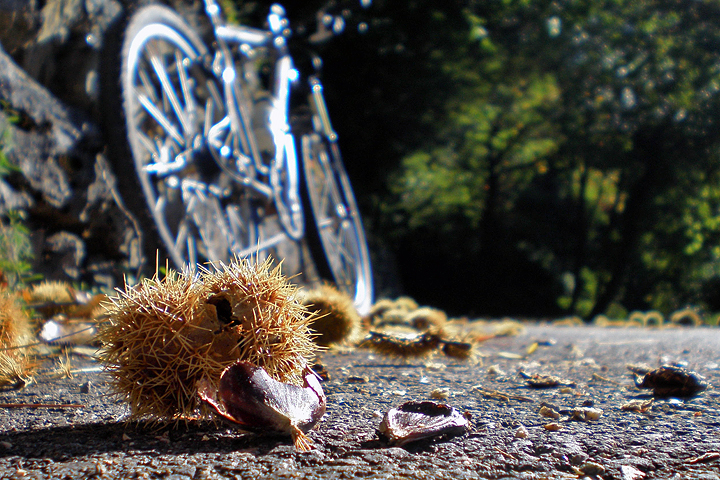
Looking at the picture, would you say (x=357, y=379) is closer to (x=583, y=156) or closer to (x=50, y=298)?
(x=50, y=298)

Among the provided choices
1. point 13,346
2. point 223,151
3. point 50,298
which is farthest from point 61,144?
point 13,346

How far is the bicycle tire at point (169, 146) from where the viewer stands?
5.63ft

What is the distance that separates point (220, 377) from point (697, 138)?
7195mm

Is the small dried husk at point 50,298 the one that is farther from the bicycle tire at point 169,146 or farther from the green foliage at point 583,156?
the green foliage at point 583,156

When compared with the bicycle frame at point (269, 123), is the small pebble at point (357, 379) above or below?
below

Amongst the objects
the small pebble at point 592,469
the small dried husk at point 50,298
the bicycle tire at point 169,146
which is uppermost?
the bicycle tire at point 169,146

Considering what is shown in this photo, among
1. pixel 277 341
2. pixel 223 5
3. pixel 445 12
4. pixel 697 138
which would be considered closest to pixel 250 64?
pixel 223 5

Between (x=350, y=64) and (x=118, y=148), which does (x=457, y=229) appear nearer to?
(x=350, y=64)

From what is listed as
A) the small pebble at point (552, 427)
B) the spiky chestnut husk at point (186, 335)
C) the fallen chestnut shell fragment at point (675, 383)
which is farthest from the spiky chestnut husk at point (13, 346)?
A: the fallen chestnut shell fragment at point (675, 383)

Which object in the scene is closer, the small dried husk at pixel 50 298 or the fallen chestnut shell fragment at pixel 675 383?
the fallen chestnut shell fragment at pixel 675 383

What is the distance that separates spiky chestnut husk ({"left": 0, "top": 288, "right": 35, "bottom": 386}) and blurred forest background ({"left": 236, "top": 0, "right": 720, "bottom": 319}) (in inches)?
184

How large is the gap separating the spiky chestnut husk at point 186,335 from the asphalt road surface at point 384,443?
8 cm

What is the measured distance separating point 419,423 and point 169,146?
1.90 m

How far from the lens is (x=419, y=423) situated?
868 millimetres
